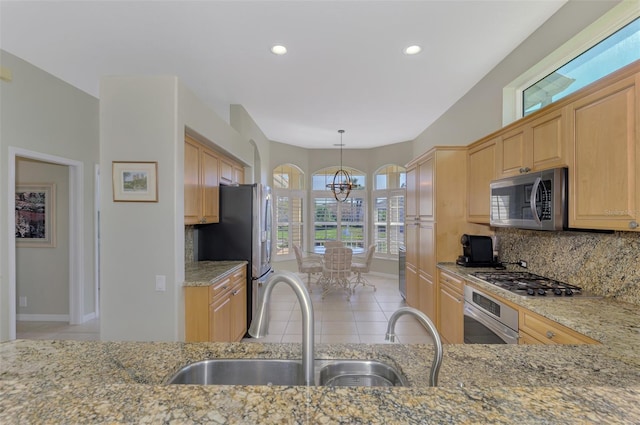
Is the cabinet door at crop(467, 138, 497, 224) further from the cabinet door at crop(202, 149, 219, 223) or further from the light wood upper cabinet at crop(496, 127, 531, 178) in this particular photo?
the cabinet door at crop(202, 149, 219, 223)

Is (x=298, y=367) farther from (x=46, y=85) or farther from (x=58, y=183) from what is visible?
(x=58, y=183)

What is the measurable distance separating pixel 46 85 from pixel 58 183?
50.7 inches

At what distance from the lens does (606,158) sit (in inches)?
66.9

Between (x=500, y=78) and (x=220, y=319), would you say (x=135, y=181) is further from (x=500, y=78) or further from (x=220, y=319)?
(x=500, y=78)

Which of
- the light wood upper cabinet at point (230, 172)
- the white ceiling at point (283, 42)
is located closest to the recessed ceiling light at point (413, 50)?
the white ceiling at point (283, 42)

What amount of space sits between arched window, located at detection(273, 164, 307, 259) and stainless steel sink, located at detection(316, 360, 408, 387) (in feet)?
19.1

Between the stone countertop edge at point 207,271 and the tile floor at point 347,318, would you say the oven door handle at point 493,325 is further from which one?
the stone countertop edge at point 207,271

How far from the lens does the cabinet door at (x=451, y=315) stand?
280cm

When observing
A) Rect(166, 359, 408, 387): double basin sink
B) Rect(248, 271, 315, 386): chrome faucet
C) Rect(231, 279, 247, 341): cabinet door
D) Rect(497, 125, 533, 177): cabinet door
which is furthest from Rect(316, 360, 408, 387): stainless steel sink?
Rect(231, 279, 247, 341): cabinet door

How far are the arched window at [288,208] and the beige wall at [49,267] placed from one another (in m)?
3.70

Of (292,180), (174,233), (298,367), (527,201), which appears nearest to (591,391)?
(298,367)

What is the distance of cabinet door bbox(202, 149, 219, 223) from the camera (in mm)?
3232

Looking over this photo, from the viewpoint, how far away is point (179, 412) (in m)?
0.59

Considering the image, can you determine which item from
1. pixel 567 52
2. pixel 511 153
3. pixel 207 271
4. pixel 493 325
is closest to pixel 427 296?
pixel 493 325
